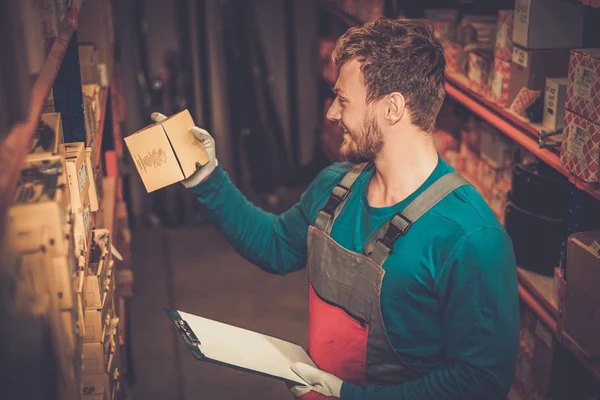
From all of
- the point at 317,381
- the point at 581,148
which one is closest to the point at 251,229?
the point at 317,381

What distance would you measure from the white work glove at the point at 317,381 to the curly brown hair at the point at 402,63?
0.73 m

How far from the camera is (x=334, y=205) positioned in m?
2.30

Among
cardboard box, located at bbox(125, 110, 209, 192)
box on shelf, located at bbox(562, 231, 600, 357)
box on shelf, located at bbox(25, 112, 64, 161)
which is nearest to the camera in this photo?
box on shelf, located at bbox(25, 112, 64, 161)

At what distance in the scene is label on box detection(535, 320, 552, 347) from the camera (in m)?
3.29

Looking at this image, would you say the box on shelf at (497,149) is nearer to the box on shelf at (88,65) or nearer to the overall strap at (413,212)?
the overall strap at (413,212)

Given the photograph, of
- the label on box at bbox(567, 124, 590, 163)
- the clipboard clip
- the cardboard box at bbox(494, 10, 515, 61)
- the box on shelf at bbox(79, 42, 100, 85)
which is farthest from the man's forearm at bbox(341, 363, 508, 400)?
the box on shelf at bbox(79, 42, 100, 85)

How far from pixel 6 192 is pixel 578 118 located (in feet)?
7.00

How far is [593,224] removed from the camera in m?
2.94

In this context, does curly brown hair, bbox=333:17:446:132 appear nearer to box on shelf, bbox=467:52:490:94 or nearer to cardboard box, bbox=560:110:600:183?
cardboard box, bbox=560:110:600:183

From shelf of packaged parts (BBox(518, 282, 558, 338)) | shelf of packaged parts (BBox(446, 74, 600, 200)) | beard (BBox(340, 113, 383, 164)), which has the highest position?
beard (BBox(340, 113, 383, 164))

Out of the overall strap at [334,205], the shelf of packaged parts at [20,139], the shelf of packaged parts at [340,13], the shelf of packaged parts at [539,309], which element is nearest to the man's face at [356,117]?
the overall strap at [334,205]

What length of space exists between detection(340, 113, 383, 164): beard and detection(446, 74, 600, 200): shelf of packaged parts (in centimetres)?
91

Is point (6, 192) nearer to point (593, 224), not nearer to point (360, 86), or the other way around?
point (360, 86)

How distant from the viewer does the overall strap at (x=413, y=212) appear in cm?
204
